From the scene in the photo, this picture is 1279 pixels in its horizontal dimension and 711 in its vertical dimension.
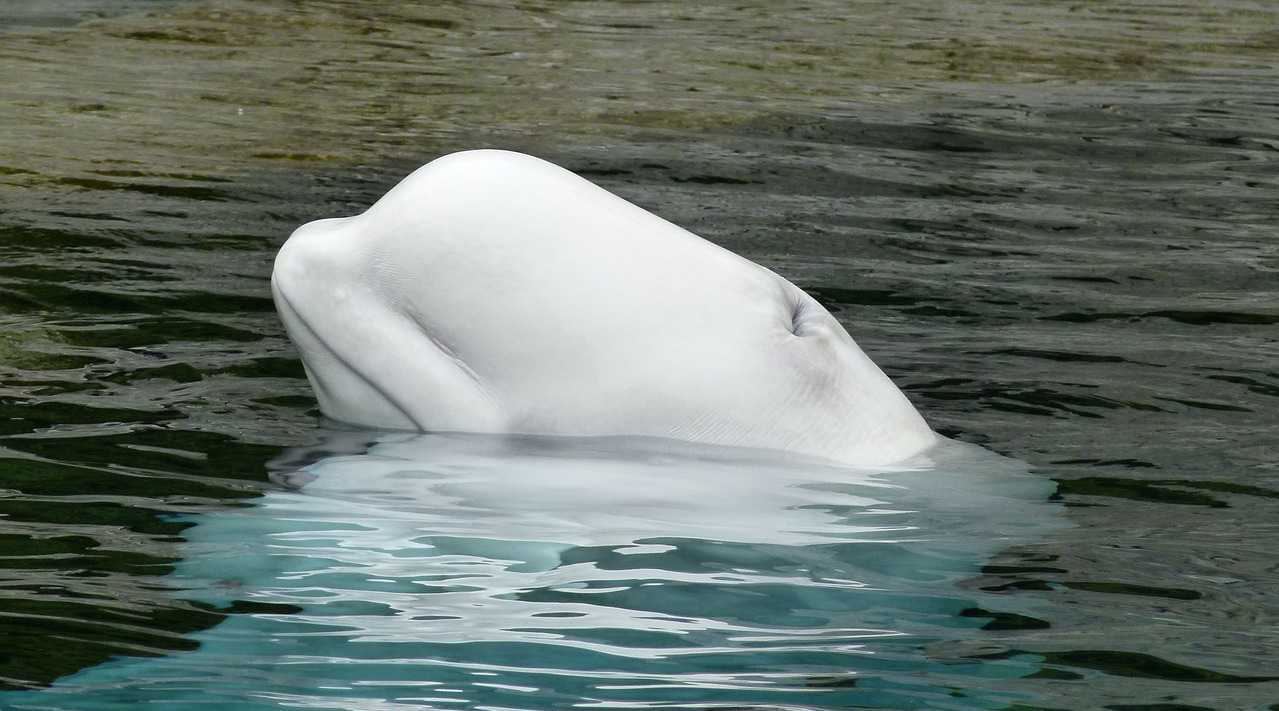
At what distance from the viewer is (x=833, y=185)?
7.12 meters

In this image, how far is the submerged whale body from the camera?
306 cm

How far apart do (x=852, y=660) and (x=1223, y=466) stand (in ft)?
5.03

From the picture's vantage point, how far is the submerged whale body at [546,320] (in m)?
3.06

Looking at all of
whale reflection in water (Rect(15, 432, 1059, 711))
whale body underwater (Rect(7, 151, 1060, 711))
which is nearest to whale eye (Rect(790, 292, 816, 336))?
whale body underwater (Rect(7, 151, 1060, 711))

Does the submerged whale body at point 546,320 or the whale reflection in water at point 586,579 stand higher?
the submerged whale body at point 546,320

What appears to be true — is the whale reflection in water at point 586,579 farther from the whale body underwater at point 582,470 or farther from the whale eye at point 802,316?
the whale eye at point 802,316

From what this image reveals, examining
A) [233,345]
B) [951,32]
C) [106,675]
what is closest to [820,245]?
[233,345]

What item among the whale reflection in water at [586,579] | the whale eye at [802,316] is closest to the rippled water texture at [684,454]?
the whale reflection in water at [586,579]

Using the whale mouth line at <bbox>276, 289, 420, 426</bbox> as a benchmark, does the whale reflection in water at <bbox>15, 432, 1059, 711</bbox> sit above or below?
below

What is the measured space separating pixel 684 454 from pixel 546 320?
37cm

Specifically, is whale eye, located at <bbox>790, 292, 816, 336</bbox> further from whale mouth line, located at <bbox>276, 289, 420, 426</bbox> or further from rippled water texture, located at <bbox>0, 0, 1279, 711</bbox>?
whale mouth line, located at <bbox>276, 289, 420, 426</bbox>

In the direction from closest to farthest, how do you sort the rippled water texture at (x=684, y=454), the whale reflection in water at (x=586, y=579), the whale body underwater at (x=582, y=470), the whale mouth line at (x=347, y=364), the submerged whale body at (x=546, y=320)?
the whale reflection in water at (x=586, y=579), the rippled water texture at (x=684, y=454), the whale body underwater at (x=582, y=470), the submerged whale body at (x=546, y=320), the whale mouth line at (x=347, y=364)

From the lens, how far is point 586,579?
267cm

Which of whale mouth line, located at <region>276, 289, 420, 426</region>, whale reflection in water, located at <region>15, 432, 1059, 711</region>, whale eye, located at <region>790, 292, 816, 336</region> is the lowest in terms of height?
whale reflection in water, located at <region>15, 432, 1059, 711</region>
